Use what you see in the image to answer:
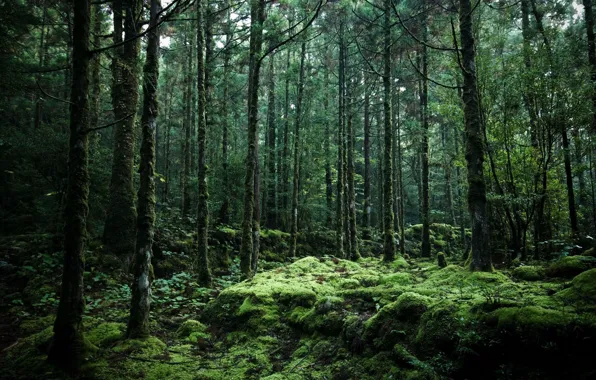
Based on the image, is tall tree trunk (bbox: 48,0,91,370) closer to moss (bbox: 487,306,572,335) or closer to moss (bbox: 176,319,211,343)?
moss (bbox: 176,319,211,343)

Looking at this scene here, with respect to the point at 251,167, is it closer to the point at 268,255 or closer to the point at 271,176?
the point at 268,255

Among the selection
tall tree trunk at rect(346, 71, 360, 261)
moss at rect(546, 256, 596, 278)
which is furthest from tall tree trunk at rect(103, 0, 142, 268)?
moss at rect(546, 256, 596, 278)

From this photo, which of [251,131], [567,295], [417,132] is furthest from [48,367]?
[417,132]

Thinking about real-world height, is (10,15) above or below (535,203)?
above

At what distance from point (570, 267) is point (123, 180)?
11024mm

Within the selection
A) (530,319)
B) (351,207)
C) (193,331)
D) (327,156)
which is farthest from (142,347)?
(327,156)

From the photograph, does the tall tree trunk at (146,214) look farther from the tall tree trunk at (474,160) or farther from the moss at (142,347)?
the tall tree trunk at (474,160)

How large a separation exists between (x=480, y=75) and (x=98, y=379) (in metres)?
11.9

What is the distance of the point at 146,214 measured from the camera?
5418 mm

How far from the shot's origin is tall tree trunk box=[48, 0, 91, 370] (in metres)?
3.99

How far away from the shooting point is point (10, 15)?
8.48 meters

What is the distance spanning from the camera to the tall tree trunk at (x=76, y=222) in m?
3.99

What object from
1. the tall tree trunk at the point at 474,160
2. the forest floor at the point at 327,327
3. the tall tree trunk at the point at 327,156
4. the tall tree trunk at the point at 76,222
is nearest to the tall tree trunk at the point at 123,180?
the forest floor at the point at 327,327

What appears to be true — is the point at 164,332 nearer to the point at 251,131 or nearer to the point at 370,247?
the point at 251,131
